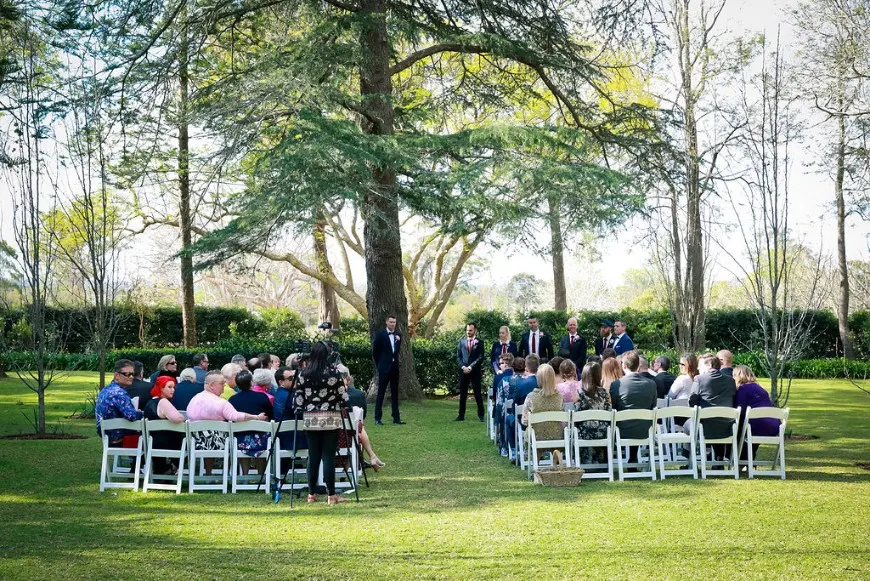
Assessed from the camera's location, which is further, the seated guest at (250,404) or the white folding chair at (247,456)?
the seated guest at (250,404)

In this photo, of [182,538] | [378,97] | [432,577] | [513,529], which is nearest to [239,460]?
[182,538]

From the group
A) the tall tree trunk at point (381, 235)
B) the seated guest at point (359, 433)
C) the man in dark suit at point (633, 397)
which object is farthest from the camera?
the tall tree trunk at point (381, 235)

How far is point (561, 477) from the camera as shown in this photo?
884 cm

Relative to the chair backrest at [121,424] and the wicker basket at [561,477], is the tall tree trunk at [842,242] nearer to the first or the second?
the wicker basket at [561,477]

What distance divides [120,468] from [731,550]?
20.8ft

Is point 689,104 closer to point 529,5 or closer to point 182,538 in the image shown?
point 529,5

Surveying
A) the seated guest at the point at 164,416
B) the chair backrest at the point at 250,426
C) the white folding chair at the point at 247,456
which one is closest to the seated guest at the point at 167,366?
the seated guest at the point at 164,416

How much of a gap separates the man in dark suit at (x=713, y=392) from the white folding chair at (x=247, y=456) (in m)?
4.59

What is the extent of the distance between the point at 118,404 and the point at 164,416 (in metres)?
0.57

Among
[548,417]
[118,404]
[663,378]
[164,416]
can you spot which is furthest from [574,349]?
[118,404]

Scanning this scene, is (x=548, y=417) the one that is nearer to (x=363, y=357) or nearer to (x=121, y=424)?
(x=121, y=424)

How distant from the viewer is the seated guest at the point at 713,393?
9.50 metres

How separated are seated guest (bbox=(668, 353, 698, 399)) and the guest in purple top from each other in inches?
22.1

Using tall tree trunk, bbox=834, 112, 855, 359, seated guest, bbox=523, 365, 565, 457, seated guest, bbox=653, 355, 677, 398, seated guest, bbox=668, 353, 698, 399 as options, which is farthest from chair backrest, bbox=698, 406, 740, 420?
tall tree trunk, bbox=834, 112, 855, 359
